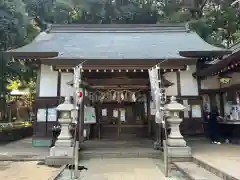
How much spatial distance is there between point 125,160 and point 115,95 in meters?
3.07

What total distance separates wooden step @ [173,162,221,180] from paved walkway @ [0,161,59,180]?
126 inches

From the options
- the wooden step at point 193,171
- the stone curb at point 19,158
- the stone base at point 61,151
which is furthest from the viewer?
the stone curb at point 19,158

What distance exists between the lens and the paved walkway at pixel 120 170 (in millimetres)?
5843

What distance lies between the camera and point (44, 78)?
33.6 feet

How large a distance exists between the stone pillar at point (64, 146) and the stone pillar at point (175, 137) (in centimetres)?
308

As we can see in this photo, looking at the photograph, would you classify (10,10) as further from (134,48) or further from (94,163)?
(94,163)

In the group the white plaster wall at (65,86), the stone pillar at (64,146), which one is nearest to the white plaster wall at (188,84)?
the white plaster wall at (65,86)

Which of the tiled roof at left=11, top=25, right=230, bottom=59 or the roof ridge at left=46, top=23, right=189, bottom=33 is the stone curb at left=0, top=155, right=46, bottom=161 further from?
the roof ridge at left=46, top=23, right=189, bottom=33

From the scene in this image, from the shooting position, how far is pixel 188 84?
1052 cm

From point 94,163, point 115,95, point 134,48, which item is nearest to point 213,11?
point 134,48

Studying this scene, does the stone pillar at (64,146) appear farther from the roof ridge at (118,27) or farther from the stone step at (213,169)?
the roof ridge at (118,27)

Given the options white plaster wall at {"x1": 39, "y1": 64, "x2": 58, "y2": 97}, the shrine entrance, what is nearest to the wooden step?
the shrine entrance

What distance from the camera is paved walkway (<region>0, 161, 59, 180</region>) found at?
Answer: 554 cm

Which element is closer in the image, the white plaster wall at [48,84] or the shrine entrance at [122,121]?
the white plaster wall at [48,84]
